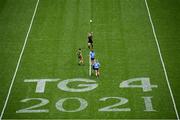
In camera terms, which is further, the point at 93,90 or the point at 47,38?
the point at 47,38

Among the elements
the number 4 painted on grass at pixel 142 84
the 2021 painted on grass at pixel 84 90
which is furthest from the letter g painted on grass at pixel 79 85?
the number 4 painted on grass at pixel 142 84

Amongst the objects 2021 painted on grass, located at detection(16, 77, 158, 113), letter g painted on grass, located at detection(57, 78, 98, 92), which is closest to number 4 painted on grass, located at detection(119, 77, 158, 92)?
2021 painted on grass, located at detection(16, 77, 158, 113)

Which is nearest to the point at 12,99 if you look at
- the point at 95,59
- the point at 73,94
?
the point at 73,94

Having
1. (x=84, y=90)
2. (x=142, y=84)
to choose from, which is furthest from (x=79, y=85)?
(x=142, y=84)

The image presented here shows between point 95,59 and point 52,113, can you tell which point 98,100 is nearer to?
point 52,113

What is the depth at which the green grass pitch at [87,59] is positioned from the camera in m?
32.6

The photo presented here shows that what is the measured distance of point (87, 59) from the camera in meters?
39.3

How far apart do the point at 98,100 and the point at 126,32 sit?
11.4 metres

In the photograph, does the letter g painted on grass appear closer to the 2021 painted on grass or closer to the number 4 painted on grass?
the 2021 painted on grass

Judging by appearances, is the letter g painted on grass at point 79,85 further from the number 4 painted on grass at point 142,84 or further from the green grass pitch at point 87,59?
the number 4 painted on grass at point 142,84

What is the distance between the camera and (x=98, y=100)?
109 ft

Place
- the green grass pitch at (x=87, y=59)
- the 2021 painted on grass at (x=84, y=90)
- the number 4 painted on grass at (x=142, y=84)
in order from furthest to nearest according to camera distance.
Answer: the number 4 painted on grass at (x=142, y=84), the green grass pitch at (x=87, y=59), the 2021 painted on grass at (x=84, y=90)

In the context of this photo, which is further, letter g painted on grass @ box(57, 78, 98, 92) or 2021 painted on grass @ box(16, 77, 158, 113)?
letter g painted on grass @ box(57, 78, 98, 92)

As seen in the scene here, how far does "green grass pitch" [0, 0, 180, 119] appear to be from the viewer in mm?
32625
